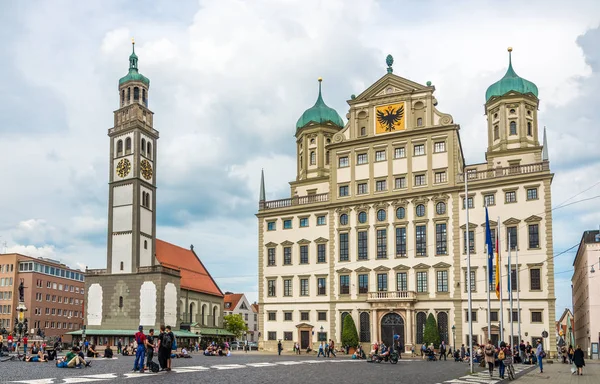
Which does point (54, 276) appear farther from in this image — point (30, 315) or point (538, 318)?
point (538, 318)

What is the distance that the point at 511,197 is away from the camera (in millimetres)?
65188

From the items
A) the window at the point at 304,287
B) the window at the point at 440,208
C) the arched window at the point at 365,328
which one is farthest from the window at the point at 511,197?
the window at the point at 304,287

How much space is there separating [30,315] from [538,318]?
85.5 meters

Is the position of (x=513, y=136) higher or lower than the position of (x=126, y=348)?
higher

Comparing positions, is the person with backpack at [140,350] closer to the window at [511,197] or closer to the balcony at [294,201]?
the window at [511,197]

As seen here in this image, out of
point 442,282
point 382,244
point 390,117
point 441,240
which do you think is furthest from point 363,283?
point 390,117

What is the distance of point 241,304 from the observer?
152000mm

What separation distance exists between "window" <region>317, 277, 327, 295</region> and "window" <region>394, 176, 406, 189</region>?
41.6 feet

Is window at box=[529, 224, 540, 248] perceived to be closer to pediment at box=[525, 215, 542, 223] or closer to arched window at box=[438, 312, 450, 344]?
pediment at box=[525, 215, 542, 223]

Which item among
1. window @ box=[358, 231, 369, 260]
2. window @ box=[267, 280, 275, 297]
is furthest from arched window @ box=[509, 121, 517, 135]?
window @ box=[267, 280, 275, 297]

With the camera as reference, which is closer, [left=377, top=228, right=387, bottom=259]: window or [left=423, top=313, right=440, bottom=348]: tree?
[left=423, top=313, right=440, bottom=348]: tree

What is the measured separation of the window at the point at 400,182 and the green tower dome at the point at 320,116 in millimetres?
15930

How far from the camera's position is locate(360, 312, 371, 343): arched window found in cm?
7001

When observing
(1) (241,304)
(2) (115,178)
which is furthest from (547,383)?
(1) (241,304)
